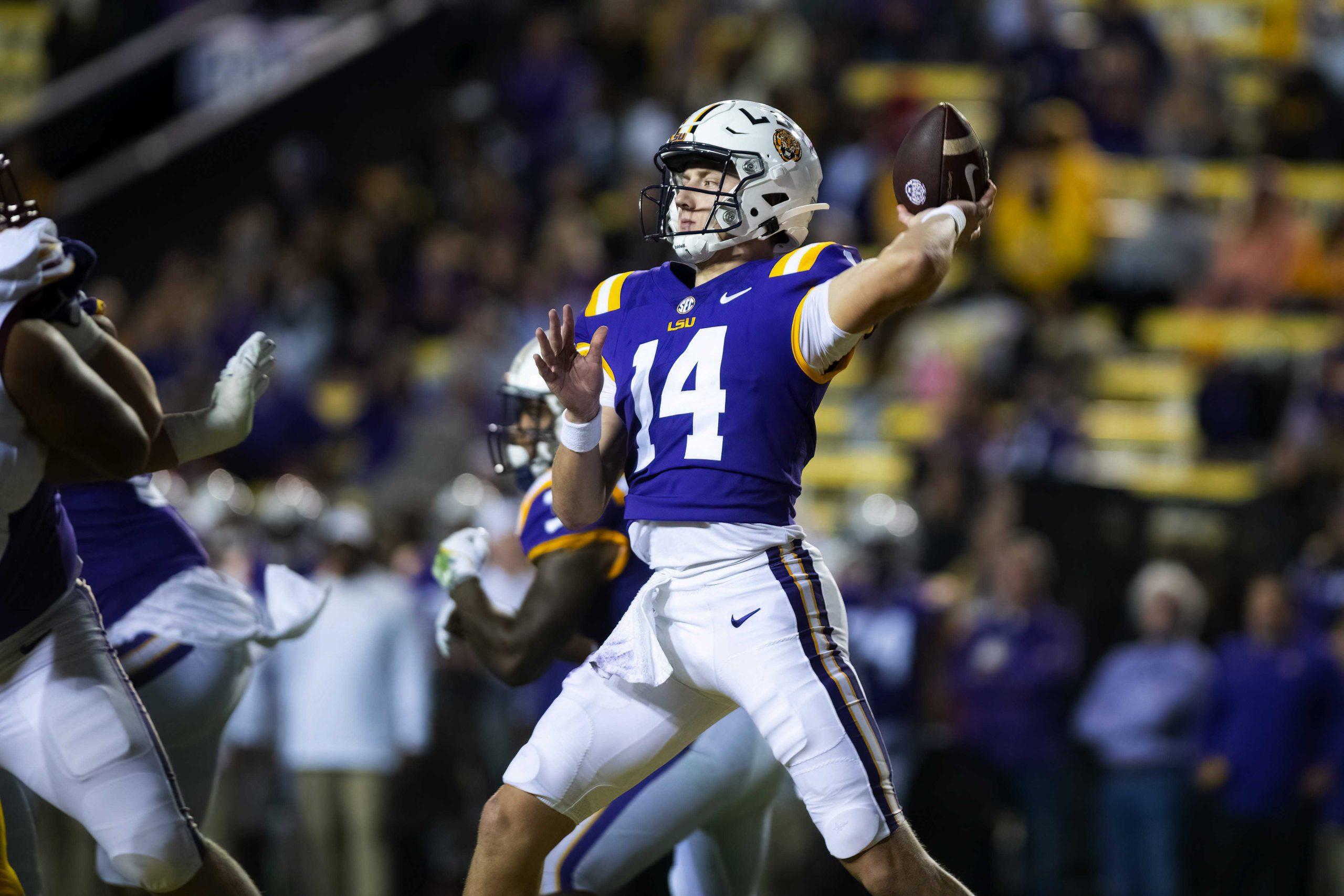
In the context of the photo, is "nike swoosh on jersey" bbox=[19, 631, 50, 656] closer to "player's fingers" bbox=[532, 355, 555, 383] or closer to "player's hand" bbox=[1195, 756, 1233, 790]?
"player's fingers" bbox=[532, 355, 555, 383]

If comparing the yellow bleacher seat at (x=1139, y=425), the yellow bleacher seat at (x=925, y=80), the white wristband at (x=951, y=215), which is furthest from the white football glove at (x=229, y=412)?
the yellow bleacher seat at (x=925, y=80)

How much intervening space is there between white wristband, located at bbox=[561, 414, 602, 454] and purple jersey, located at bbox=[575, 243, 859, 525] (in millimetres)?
119

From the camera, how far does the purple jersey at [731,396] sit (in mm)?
3602

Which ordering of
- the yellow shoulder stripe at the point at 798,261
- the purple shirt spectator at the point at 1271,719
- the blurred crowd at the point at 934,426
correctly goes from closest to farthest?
1. the yellow shoulder stripe at the point at 798,261
2. the purple shirt spectator at the point at 1271,719
3. the blurred crowd at the point at 934,426

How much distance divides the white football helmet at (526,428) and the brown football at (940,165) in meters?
1.26

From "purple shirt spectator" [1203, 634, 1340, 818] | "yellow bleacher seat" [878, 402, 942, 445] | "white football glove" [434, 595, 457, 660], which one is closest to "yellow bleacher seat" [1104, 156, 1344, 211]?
"yellow bleacher seat" [878, 402, 942, 445]

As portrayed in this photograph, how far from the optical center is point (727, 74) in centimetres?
1228

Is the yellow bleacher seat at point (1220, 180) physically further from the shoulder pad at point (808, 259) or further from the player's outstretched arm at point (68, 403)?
the player's outstretched arm at point (68, 403)

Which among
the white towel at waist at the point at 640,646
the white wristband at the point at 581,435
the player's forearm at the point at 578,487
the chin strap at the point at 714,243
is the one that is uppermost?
the chin strap at the point at 714,243

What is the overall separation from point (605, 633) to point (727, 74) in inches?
333

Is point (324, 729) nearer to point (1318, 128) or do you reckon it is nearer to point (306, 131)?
point (306, 131)

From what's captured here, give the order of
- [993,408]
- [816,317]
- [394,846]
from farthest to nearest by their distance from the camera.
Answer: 1. [993,408]
2. [394,846]
3. [816,317]

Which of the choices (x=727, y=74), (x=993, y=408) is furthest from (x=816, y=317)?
(x=727, y=74)

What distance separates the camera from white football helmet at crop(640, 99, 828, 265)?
12.6ft
